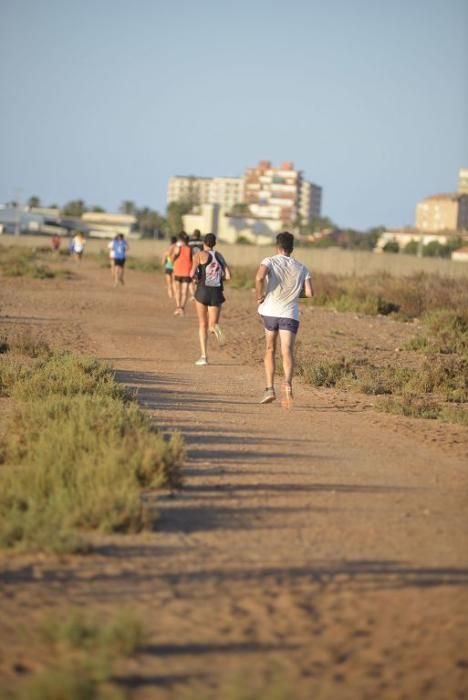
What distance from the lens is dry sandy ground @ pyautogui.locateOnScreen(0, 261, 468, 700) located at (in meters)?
5.23

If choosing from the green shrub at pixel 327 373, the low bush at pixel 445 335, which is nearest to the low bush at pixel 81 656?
the green shrub at pixel 327 373

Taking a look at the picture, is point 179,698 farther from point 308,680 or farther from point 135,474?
point 135,474

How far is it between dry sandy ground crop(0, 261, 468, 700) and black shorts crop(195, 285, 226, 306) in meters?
3.46

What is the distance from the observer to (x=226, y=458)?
9.91m

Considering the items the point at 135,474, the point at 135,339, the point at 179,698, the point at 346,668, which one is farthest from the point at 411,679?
the point at 135,339

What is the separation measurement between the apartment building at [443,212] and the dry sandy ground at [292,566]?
129 metres

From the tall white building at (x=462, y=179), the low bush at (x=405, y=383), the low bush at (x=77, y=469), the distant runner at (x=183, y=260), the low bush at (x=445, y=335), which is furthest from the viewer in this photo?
the tall white building at (x=462, y=179)

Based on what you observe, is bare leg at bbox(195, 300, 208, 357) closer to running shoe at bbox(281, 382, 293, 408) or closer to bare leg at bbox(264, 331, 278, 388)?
bare leg at bbox(264, 331, 278, 388)

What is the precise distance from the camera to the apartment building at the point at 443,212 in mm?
143700

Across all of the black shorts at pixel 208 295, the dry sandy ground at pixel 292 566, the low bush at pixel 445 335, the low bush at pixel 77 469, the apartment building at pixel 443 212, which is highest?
the apartment building at pixel 443 212

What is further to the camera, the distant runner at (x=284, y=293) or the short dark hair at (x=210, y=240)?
the short dark hair at (x=210, y=240)

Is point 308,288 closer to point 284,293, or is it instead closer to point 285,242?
point 284,293

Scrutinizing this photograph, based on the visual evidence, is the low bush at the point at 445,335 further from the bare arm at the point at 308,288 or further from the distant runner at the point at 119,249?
the distant runner at the point at 119,249

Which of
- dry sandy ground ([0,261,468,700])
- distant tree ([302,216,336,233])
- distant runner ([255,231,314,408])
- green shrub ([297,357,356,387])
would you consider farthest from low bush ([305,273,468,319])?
distant tree ([302,216,336,233])
